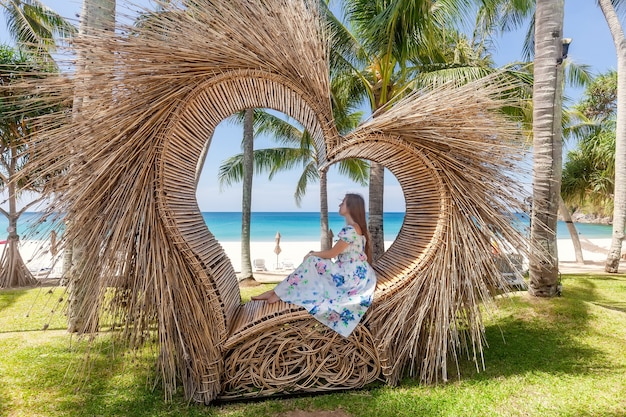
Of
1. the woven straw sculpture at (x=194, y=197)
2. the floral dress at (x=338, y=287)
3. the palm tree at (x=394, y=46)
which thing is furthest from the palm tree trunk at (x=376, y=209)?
the floral dress at (x=338, y=287)

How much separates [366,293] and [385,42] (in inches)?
208

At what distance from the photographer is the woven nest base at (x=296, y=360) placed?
2463 millimetres

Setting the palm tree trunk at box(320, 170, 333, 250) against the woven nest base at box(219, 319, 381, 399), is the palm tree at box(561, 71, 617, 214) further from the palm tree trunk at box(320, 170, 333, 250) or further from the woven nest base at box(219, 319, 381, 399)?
the woven nest base at box(219, 319, 381, 399)

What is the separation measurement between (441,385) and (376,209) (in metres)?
4.48

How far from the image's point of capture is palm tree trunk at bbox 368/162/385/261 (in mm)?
6879

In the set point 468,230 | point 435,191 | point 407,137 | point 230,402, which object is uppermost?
point 407,137

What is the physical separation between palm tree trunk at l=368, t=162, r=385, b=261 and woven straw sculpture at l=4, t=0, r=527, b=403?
4052mm

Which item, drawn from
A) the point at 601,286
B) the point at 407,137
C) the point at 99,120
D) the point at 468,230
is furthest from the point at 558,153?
the point at 99,120

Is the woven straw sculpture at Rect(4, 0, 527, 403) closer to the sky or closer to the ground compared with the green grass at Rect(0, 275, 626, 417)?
closer to the sky

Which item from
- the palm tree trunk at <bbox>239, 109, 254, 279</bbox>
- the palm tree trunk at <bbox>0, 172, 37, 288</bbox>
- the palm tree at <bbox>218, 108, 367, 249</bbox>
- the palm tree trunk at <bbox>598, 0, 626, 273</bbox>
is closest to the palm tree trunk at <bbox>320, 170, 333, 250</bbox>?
the palm tree at <bbox>218, 108, 367, 249</bbox>

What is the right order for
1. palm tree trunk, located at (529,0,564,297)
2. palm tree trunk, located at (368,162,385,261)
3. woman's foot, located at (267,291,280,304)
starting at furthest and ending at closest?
1. palm tree trunk, located at (368,162,385,261)
2. palm tree trunk, located at (529,0,564,297)
3. woman's foot, located at (267,291,280,304)

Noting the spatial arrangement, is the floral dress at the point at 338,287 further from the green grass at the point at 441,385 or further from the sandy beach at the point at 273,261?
the sandy beach at the point at 273,261

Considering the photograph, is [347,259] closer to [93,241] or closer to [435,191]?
[435,191]

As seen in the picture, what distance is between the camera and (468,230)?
2625 millimetres
